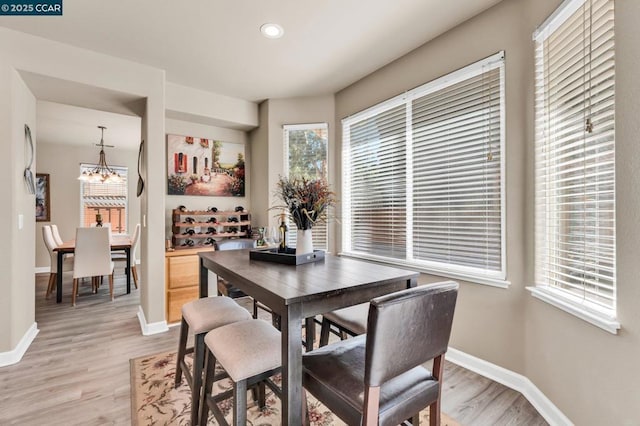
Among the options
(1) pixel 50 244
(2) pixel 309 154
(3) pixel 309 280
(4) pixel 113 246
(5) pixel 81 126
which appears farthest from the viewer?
(5) pixel 81 126

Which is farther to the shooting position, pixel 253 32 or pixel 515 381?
pixel 253 32

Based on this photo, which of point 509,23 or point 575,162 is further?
point 509,23

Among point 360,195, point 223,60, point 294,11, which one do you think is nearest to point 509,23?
point 294,11

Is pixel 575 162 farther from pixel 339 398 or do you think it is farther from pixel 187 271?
pixel 187 271

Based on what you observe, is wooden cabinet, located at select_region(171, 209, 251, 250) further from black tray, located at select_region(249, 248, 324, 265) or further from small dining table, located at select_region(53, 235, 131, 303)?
black tray, located at select_region(249, 248, 324, 265)

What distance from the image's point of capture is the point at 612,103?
54.7 inches

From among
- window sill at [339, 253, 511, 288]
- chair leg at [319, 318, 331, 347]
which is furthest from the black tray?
window sill at [339, 253, 511, 288]

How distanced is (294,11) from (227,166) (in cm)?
240

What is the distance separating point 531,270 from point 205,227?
11.5 ft

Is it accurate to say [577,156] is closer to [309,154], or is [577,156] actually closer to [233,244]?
[233,244]

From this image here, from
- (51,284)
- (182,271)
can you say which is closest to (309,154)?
(182,271)

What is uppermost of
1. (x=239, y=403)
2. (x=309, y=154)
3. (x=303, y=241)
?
(x=309, y=154)

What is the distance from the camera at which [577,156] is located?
164cm

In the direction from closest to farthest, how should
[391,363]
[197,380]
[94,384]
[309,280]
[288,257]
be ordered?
[391,363], [309,280], [197,380], [288,257], [94,384]
